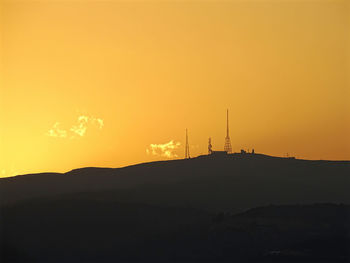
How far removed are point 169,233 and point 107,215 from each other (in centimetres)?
464

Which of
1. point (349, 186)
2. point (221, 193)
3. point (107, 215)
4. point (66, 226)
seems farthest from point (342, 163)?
point (66, 226)

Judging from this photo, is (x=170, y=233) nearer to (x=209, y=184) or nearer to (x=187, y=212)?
(x=187, y=212)

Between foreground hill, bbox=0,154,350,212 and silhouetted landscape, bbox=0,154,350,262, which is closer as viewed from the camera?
silhouetted landscape, bbox=0,154,350,262

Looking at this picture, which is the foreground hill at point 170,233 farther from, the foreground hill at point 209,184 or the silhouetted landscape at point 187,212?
the foreground hill at point 209,184

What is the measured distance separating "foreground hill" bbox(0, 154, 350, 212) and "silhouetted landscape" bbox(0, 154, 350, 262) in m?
0.07

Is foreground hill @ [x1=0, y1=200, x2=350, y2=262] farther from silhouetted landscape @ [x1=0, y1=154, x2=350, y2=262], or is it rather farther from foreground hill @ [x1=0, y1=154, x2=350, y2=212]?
foreground hill @ [x1=0, y1=154, x2=350, y2=212]

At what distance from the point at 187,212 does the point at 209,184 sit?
487 cm

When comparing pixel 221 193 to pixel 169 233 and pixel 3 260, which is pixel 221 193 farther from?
pixel 3 260

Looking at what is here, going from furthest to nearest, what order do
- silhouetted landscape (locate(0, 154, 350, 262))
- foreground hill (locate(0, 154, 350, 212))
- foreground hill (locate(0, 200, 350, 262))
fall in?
foreground hill (locate(0, 154, 350, 212)), silhouetted landscape (locate(0, 154, 350, 262)), foreground hill (locate(0, 200, 350, 262))

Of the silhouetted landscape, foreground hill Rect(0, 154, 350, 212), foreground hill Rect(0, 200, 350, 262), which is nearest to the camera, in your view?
foreground hill Rect(0, 200, 350, 262)

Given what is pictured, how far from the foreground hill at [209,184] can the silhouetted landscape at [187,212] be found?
7 cm

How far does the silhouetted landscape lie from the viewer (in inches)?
1238

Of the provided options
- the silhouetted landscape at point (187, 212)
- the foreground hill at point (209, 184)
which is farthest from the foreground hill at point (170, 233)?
the foreground hill at point (209, 184)

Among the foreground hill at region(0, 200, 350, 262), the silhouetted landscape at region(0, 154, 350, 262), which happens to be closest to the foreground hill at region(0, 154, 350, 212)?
the silhouetted landscape at region(0, 154, 350, 262)
